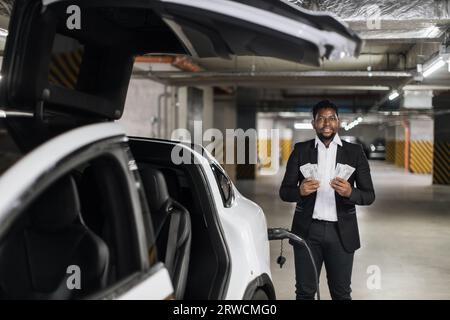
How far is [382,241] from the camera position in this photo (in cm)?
796

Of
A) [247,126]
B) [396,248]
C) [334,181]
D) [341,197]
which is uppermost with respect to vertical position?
[247,126]

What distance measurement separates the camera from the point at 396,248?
24.4 ft

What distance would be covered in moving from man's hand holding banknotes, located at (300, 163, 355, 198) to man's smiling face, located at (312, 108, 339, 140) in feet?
0.64

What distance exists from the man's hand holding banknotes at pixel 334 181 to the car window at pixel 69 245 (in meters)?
1.45

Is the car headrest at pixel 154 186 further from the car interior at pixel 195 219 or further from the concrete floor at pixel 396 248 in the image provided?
the concrete floor at pixel 396 248

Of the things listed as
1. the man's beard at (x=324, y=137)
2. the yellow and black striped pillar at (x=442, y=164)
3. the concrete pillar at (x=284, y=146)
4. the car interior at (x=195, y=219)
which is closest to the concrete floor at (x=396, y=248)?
the man's beard at (x=324, y=137)

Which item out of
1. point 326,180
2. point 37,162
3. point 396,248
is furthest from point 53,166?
point 396,248

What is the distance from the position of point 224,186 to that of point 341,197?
782 mm

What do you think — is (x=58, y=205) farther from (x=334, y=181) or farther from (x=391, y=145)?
(x=391, y=145)

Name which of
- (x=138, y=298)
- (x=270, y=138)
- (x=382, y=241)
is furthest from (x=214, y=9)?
(x=270, y=138)

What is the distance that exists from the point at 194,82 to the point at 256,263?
10.4 metres

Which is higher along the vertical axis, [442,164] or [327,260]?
[327,260]

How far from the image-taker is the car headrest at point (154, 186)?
2213 mm

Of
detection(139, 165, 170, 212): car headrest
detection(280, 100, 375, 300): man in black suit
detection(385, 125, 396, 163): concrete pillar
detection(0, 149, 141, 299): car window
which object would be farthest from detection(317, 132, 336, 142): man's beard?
detection(385, 125, 396, 163): concrete pillar
